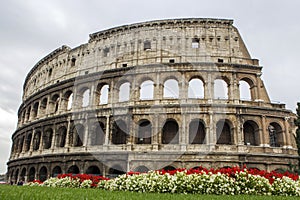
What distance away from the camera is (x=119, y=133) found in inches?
837

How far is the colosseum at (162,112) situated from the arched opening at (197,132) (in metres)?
0.08

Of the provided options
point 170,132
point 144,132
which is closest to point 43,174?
point 144,132

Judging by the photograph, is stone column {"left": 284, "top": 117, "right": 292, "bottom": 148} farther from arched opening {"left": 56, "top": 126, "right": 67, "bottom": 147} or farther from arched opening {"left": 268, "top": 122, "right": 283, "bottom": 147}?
arched opening {"left": 56, "top": 126, "right": 67, "bottom": 147}

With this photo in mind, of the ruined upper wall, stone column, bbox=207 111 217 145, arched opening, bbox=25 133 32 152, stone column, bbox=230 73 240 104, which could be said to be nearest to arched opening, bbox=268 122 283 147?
stone column, bbox=230 73 240 104

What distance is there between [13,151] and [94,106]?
15.9 meters

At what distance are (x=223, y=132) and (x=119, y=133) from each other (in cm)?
877

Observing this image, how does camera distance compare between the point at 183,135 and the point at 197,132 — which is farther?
the point at 197,132

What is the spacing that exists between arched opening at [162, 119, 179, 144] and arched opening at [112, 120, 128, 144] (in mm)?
3399

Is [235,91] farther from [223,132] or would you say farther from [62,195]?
[62,195]

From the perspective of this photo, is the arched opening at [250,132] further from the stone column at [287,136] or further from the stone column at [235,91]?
the stone column at [287,136]

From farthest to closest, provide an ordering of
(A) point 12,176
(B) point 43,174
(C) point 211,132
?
1. (A) point 12,176
2. (B) point 43,174
3. (C) point 211,132

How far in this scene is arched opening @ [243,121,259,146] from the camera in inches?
782

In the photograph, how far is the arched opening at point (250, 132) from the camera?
19875 mm

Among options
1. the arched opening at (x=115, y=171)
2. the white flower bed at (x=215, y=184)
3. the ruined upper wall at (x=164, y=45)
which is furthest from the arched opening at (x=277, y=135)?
the arched opening at (x=115, y=171)
